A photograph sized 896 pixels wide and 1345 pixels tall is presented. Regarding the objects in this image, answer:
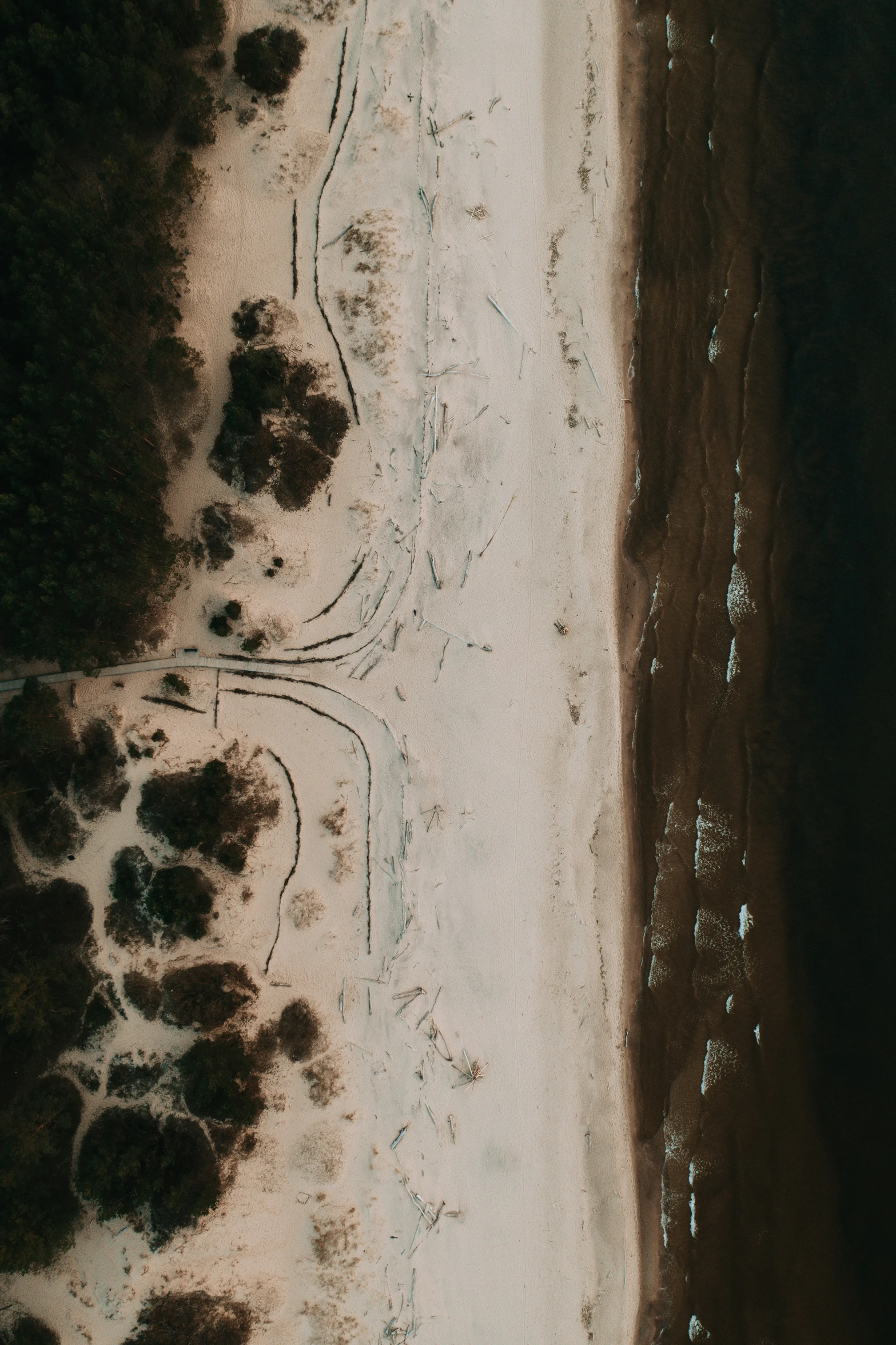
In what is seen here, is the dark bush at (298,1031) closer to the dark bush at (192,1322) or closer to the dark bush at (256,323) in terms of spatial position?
the dark bush at (192,1322)

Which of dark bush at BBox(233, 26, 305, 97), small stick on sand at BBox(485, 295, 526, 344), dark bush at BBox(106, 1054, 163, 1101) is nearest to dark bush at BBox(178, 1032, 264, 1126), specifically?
dark bush at BBox(106, 1054, 163, 1101)

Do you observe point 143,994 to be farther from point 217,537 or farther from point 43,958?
point 217,537

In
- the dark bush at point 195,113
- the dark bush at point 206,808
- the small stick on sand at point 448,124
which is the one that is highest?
the small stick on sand at point 448,124

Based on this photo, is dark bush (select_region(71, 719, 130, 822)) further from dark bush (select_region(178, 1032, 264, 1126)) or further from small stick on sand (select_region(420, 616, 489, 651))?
small stick on sand (select_region(420, 616, 489, 651))

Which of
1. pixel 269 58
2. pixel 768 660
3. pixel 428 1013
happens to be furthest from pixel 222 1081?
pixel 269 58

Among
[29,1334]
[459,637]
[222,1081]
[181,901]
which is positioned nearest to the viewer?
[29,1334]

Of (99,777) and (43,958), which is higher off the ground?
(99,777)

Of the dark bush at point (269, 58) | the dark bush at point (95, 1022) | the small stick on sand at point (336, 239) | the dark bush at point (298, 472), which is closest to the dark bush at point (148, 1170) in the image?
the dark bush at point (95, 1022)
